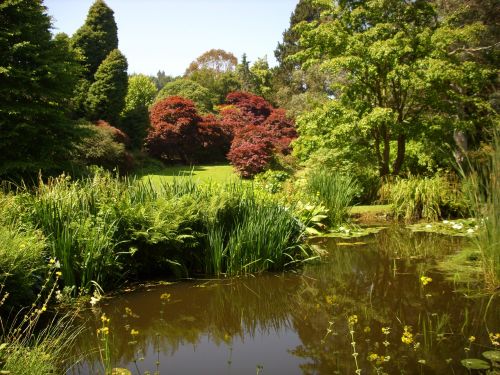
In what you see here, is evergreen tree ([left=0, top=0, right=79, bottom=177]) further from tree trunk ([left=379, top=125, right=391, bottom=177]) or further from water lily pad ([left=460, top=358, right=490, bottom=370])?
water lily pad ([left=460, top=358, right=490, bottom=370])

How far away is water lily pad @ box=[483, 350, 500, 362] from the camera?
111 inches

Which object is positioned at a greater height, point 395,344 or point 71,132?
point 71,132

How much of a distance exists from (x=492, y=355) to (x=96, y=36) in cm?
1753

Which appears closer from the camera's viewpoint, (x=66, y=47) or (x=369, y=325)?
(x=369, y=325)

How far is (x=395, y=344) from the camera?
312 centimetres

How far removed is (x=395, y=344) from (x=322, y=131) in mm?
7556

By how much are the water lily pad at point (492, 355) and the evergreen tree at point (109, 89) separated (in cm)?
1519

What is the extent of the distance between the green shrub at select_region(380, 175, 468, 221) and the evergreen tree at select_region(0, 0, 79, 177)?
7.02m

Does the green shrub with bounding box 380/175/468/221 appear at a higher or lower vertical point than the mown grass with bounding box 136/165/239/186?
lower

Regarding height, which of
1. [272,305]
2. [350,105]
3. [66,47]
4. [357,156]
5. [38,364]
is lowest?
[272,305]

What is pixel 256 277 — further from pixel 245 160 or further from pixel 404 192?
pixel 245 160

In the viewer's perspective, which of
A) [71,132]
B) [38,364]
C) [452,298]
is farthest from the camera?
[71,132]

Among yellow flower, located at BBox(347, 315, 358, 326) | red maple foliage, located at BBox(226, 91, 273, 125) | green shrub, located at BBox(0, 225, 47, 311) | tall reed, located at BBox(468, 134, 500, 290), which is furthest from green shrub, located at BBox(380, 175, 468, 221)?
red maple foliage, located at BBox(226, 91, 273, 125)

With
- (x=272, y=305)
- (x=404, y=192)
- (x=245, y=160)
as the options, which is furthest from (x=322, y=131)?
(x=272, y=305)
